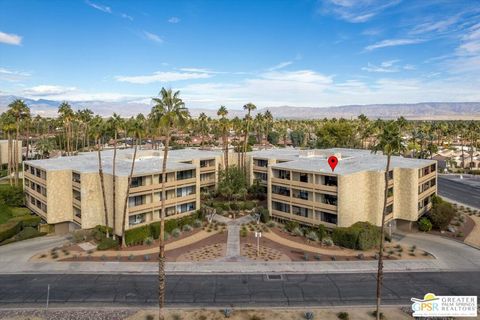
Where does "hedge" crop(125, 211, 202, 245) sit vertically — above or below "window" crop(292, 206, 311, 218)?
below

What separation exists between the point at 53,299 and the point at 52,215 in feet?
82.5

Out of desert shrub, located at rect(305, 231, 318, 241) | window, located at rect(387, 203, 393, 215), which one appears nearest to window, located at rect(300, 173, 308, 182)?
desert shrub, located at rect(305, 231, 318, 241)

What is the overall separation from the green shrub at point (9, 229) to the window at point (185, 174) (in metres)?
25.7

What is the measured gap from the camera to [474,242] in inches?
2062

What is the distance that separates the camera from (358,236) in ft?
158

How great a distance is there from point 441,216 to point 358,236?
1803 centimetres

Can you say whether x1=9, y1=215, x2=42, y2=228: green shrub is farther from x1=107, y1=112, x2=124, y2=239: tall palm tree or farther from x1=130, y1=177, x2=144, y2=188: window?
x1=130, y1=177, x2=144, y2=188: window

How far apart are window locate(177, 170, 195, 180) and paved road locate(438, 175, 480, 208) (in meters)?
58.4

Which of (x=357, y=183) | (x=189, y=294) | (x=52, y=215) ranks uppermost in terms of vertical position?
(x=357, y=183)

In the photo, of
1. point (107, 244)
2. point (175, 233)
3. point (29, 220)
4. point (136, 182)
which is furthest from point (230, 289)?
point (29, 220)

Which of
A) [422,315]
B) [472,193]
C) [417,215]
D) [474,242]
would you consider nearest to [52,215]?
[422,315]

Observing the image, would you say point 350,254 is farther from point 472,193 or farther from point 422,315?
point 472,193

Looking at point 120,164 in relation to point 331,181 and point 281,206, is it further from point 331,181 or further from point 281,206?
point 331,181

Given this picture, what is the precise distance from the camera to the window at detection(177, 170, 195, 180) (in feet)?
196
